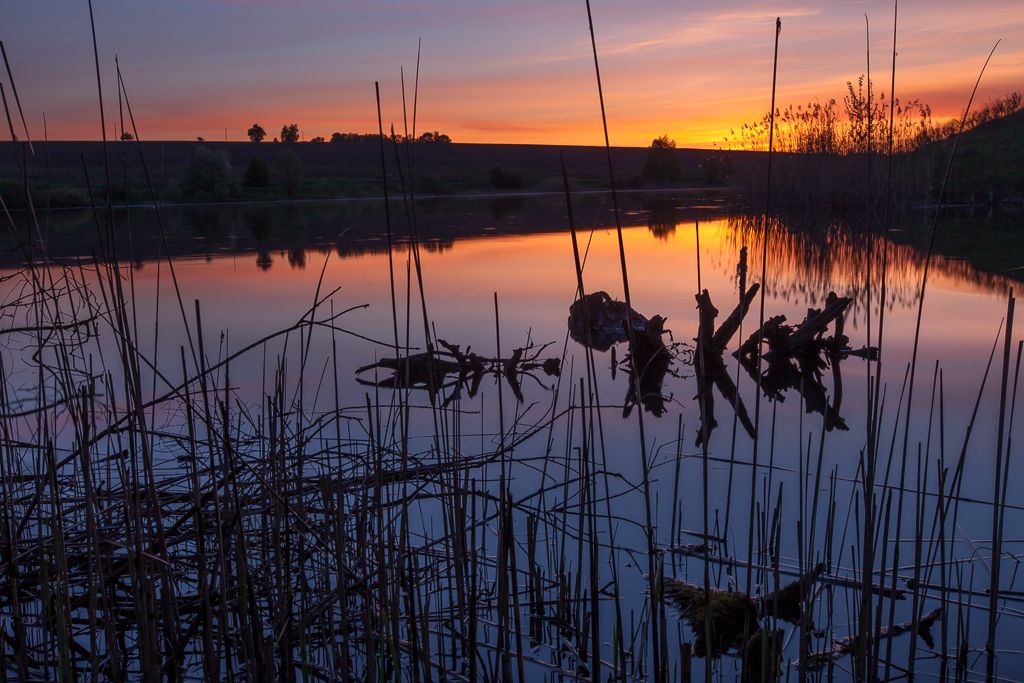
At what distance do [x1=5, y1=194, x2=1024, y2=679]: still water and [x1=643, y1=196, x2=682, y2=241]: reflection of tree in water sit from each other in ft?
1.02

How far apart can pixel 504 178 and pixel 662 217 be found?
63.8 ft

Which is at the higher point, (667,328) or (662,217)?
(662,217)

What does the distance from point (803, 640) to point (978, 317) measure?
5728 millimetres

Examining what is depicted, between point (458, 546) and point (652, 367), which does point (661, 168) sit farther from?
point (458, 546)

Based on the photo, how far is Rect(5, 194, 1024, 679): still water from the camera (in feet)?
8.67

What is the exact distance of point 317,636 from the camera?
208 centimetres

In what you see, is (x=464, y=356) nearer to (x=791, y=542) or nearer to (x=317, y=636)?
(x=791, y=542)

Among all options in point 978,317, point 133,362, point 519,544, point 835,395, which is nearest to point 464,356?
point 835,395

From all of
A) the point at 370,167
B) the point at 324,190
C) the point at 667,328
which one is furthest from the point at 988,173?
the point at 370,167

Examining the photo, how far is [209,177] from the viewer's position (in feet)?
92.3

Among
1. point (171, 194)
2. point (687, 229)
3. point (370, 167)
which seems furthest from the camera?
point (370, 167)

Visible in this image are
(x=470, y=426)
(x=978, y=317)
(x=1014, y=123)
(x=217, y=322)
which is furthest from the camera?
(x=1014, y=123)

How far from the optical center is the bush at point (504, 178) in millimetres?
38375

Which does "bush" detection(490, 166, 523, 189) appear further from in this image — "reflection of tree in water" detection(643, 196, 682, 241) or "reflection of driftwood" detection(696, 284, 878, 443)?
"reflection of driftwood" detection(696, 284, 878, 443)
